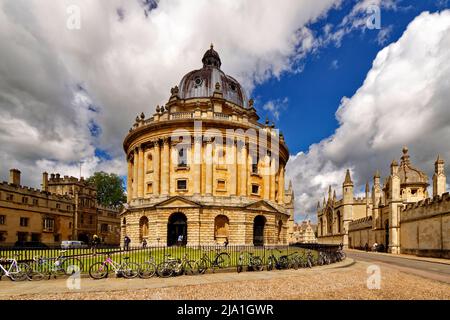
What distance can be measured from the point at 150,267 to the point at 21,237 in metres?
43.6

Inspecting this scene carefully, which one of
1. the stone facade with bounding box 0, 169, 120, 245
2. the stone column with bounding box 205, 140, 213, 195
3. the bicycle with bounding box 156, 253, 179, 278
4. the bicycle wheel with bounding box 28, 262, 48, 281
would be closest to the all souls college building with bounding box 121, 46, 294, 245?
the stone column with bounding box 205, 140, 213, 195

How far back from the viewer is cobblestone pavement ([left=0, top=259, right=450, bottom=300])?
9.65 m

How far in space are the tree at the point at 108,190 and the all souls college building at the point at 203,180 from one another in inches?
1634

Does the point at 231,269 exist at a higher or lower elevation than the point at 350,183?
lower

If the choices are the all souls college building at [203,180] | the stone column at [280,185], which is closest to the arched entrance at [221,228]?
the all souls college building at [203,180]

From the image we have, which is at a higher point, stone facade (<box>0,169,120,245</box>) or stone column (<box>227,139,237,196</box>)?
stone column (<box>227,139,237,196</box>)

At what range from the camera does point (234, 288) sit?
35.7ft

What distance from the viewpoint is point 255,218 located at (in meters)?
36.2

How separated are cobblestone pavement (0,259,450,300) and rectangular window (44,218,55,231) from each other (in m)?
44.8

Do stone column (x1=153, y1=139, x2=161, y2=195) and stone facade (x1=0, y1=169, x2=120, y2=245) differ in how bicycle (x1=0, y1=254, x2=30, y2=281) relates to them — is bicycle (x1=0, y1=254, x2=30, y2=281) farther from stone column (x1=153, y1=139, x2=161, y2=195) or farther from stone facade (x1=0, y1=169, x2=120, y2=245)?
stone facade (x1=0, y1=169, x2=120, y2=245)

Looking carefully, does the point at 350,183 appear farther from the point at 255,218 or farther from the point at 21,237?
the point at 21,237

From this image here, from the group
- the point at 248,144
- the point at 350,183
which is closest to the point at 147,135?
the point at 248,144

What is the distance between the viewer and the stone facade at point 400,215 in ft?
97.2

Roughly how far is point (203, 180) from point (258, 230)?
29.4 ft
